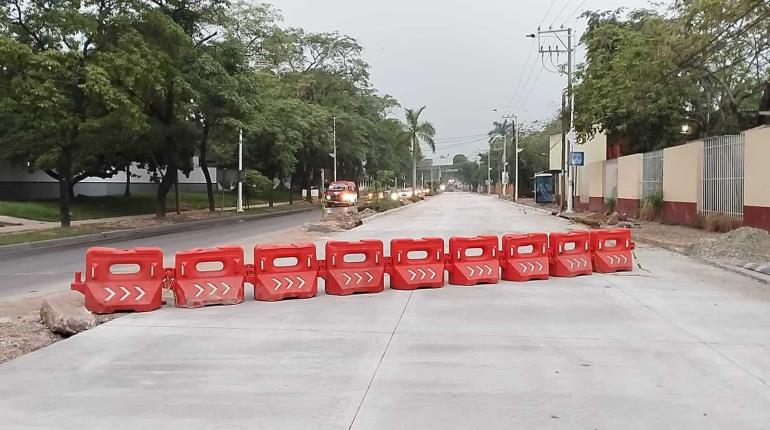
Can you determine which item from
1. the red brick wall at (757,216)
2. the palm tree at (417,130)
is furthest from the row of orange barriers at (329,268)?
the palm tree at (417,130)

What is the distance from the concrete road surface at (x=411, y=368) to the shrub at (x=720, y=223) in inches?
474

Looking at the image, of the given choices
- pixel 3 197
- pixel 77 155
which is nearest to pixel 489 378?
pixel 77 155

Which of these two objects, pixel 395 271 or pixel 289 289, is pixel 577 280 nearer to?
A: pixel 395 271

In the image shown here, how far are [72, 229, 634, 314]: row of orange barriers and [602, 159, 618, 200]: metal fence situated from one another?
80.8 feet

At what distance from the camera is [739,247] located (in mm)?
15227

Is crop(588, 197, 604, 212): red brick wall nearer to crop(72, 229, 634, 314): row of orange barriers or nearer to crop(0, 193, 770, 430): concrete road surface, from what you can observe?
crop(72, 229, 634, 314): row of orange barriers

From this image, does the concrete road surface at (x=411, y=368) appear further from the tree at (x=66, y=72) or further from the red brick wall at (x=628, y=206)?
the red brick wall at (x=628, y=206)

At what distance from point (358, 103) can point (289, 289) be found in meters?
59.0

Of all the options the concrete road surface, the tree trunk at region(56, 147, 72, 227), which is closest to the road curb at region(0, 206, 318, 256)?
the tree trunk at region(56, 147, 72, 227)

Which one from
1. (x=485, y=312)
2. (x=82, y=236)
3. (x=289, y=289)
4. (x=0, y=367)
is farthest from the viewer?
(x=82, y=236)

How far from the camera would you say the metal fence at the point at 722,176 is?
21.4 m

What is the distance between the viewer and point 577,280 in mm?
12227

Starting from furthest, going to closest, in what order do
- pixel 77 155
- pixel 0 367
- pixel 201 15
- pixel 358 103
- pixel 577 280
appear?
1. pixel 358 103
2. pixel 77 155
3. pixel 201 15
4. pixel 577 280
5. pixel 0 367

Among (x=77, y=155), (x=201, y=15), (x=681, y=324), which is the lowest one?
(x=681, y=324)
